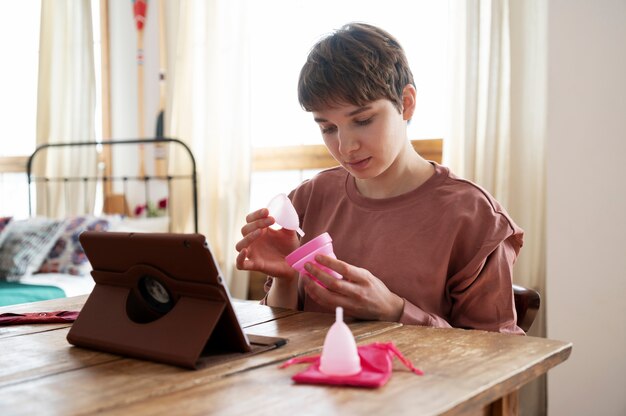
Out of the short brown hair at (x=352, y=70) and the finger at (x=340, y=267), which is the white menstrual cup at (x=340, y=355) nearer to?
the finger at (x=340, y=267)

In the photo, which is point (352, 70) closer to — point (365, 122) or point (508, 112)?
point (365, 122)

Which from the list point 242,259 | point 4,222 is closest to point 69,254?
point 4,222

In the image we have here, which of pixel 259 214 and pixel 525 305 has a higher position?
pixel 259 214

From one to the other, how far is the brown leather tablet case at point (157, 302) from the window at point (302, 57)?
2269 millimetres

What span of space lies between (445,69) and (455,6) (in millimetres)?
244

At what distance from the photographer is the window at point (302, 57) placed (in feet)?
10.5

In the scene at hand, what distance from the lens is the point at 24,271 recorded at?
3348mm

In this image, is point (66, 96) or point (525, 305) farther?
point (66, 96)

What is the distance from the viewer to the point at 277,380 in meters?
0.87

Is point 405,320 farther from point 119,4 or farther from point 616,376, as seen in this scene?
point 119,4

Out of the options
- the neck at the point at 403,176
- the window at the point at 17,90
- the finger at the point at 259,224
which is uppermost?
the window at the point at 17,90

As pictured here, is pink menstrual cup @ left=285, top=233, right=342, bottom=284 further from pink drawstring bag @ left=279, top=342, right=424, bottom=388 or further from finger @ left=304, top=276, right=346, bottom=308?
pink drawstring bag @ left=279, top=342, right=424, bottom=388

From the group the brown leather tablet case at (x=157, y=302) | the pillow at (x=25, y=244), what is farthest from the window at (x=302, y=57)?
the brown leather tablet case at (x=157, y=302)

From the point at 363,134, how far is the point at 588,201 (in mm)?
981
